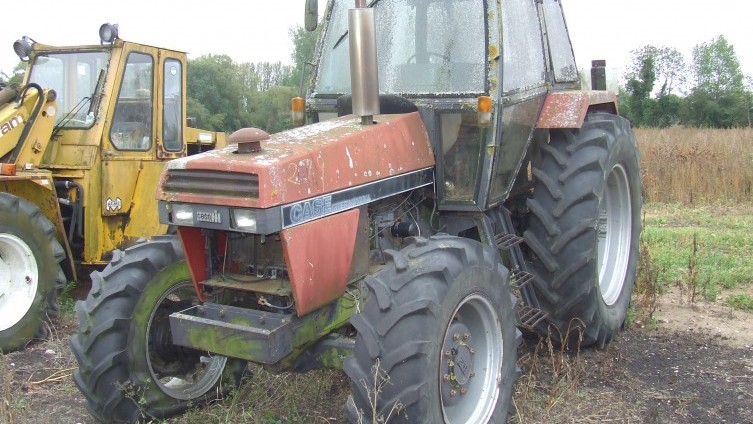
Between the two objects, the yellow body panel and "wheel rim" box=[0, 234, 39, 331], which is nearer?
"wheel rim" box=[0, 234, 39, 331]

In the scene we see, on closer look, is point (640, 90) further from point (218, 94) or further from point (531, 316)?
point (531, 316)

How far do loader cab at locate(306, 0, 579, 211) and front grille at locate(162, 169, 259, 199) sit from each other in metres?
1.31

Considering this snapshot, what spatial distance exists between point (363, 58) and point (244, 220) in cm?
97

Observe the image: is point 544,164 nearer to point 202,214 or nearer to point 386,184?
point 386,184

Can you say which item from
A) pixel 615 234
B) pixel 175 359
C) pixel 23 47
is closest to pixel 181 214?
pixel 175 359

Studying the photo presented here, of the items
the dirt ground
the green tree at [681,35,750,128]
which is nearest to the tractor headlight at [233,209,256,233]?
the dirt ground

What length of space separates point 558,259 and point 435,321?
1.72m

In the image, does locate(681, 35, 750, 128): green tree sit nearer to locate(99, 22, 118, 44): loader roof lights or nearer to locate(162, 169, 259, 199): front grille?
locate(99, 22, 118, 44): loader roof lights

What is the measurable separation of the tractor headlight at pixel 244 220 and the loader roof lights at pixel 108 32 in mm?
4295

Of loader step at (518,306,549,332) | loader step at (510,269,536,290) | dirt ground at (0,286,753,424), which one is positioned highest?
loader step at (510,269,536,290)

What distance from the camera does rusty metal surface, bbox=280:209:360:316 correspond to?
10.6 ft

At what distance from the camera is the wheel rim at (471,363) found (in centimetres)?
337

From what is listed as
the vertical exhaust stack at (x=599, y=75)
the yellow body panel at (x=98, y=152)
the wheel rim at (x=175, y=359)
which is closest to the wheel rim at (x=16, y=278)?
the yellow body panel at (x=98, y=152)

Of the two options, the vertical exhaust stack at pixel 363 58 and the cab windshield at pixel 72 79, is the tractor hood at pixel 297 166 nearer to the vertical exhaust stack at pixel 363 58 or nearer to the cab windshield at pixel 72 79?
the vertical exhaust stack at pixel 363 58
